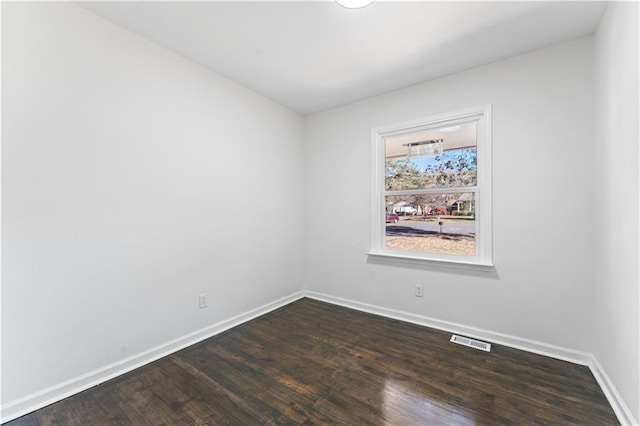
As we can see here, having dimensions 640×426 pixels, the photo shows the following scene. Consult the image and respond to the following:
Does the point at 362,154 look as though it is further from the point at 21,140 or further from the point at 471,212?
the point at 21,140

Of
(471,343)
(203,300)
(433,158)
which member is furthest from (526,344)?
(203,300)

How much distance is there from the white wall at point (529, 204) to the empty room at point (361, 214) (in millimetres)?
16

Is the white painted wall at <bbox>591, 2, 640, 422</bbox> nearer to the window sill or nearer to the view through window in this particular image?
the window sill

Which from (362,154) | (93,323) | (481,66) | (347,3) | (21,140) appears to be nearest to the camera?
(21,140)

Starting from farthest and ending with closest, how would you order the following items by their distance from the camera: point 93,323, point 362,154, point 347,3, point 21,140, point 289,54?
point 362,154 < point 289,54 < point 93,323 < point 347,3 < point 21,140

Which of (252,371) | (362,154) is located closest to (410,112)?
(362,154)

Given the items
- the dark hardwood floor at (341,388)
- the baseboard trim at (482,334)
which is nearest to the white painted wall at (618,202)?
the baseboard trim at (482,334)

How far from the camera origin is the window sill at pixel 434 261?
2.54 m

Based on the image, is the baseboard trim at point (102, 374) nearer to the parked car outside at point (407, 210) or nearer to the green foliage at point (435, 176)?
the parked car outside at point (407, 210)

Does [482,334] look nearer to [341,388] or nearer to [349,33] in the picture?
[341,388]

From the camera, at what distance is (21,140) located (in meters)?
1.61

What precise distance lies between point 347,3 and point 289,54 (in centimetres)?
79

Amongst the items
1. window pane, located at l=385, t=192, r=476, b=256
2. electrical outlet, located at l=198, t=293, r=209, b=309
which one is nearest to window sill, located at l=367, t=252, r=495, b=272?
window pane, located at l=385, t=192, r=476, b=256

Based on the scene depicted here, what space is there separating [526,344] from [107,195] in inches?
142
